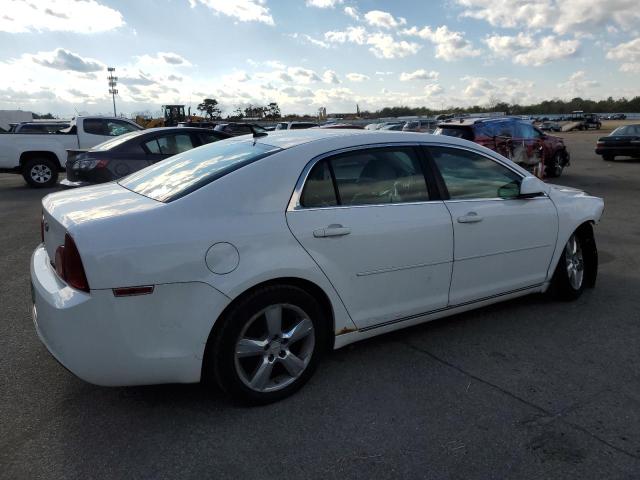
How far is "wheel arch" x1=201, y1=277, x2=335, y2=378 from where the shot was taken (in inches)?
110

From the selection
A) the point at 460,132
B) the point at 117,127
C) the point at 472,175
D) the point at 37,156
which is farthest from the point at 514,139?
the point at 37,156

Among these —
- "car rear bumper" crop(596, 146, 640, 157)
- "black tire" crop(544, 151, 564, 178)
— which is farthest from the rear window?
"car rear bumper" crop(596, 146, 640, 157)

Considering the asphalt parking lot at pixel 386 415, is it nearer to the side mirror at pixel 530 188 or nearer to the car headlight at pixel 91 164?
the side mirror at pixel 530 188

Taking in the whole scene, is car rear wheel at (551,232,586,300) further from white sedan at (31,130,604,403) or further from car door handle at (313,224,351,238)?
car door handle at (313,224,351,238)

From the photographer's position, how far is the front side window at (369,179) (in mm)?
3211

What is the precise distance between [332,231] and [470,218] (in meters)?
1.18

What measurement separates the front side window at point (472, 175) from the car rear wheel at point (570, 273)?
3.03 ft

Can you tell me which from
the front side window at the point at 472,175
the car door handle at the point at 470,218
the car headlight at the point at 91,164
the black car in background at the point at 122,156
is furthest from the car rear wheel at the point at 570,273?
the car headlight at the point at 91,164

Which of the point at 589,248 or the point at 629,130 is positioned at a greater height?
the point at 629,130

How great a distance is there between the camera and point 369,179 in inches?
136

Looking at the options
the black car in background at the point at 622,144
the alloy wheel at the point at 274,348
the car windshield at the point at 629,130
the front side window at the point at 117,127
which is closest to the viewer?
the alloy wheel at the point at 274,348

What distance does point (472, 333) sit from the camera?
13.3 ft

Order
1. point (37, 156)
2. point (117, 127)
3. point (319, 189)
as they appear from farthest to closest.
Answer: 1. point (117, 127)
2. point (37, 156)
3. point (319, 189)

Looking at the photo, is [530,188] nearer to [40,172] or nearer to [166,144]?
[166,144]
